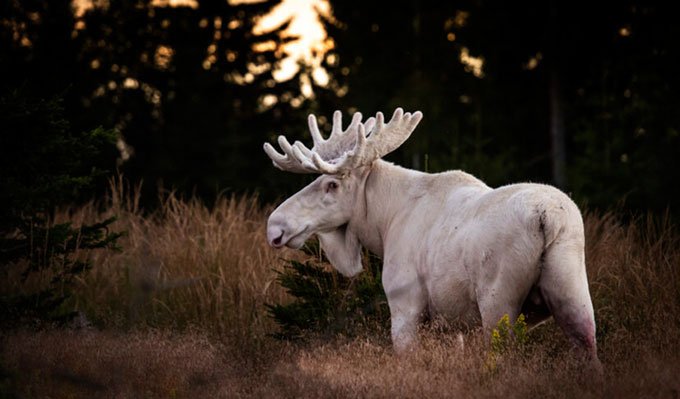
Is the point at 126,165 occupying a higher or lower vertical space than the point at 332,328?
lower

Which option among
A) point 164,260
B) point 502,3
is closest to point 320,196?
point 164,260

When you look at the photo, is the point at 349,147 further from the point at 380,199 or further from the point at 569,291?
the point at 569,291

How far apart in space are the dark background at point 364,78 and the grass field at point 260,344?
12.3 meters

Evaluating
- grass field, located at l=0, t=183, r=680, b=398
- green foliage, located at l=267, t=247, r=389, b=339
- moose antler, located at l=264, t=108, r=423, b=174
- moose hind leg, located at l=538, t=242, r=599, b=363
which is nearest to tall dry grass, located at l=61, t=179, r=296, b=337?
grass field, located at l=0, t=183, r=680, b=398

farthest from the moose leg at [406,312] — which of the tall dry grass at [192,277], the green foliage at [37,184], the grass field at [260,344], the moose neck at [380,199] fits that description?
the green foliage at [37,184]

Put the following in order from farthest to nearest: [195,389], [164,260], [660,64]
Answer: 1. [660,64]
2. [164,260]
3. [195,389]

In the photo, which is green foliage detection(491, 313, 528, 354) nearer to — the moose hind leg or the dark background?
the moose hind leg

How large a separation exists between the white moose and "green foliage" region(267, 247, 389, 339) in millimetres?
760

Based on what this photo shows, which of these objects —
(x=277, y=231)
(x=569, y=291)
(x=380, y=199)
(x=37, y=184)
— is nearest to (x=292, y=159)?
(x=277, y=231)

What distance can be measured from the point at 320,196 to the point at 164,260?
3949mm

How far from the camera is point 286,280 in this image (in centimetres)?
898

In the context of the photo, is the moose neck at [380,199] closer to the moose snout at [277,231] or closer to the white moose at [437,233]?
the white moose at [437,233]

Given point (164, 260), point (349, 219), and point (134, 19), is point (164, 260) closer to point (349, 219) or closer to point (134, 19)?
point (349, 219)

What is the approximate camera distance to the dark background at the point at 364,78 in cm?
2580
